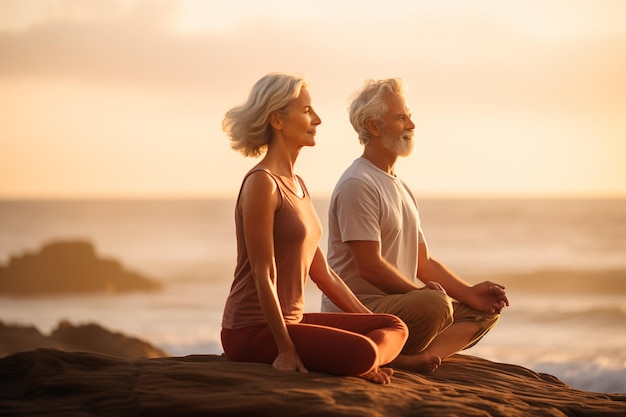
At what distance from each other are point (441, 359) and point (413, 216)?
2.58 feet

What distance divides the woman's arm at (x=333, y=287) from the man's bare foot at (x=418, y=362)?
0.35 m

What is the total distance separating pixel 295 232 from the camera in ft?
15.3

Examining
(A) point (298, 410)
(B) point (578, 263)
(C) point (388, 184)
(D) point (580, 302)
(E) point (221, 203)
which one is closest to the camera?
(A) point (298, 410)

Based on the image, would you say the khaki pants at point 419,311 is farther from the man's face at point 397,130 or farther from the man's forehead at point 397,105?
the man's forehead at point 397,105

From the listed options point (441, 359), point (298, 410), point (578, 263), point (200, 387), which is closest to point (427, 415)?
point (298, 410)

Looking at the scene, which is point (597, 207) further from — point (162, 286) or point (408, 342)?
point (408, 342)

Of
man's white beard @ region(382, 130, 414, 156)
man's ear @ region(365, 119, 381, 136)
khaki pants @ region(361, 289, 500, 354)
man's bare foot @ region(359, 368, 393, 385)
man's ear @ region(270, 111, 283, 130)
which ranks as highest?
man's ear @ region(365, 119, 381, 136)

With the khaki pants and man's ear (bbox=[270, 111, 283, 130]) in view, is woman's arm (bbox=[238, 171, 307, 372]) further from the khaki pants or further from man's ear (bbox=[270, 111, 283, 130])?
the khaki pants

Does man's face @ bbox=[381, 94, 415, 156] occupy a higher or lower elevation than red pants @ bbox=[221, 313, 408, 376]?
higher

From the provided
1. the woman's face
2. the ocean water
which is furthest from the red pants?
the ocean water

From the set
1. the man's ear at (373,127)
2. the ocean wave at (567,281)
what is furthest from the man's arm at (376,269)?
the ocean wave at (567,281)

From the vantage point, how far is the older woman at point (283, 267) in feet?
14.7

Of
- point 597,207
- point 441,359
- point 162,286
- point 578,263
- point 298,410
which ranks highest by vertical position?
point 597,207

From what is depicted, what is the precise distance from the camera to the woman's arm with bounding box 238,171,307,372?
4.44 meters
